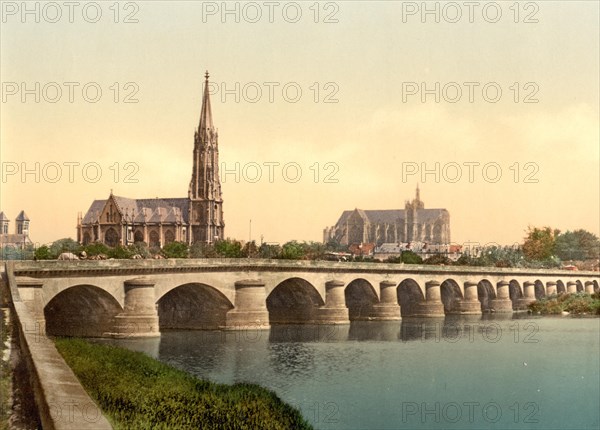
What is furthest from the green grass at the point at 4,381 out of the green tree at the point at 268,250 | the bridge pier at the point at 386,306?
the green tree at the point at 268,250

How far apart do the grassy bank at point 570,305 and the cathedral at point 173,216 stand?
72.3 metres

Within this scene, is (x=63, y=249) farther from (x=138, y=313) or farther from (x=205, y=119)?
(x=138, y=313)

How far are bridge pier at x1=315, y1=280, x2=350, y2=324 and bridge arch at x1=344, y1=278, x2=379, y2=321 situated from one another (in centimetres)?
792

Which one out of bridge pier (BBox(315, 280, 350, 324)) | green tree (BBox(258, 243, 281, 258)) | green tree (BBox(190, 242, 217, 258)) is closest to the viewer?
bridge pier (BBox(315, 280, 350, 324))

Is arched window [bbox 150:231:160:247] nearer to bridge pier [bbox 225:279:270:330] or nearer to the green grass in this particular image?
bridge pier [bbox 225:279:270:330]

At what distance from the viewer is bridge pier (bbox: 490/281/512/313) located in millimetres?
114812

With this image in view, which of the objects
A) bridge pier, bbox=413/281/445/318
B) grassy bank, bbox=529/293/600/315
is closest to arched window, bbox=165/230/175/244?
bridge pier, bbox=413/281/445/318

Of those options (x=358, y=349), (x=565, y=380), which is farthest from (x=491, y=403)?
(x=358, y=349)

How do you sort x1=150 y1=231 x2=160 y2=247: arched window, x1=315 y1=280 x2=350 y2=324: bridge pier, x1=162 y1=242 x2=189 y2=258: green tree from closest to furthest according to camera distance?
x1=315 y1=280 x2=350 y2=324: bridge pier, x1=162 y1=242 x2=189 y2=258: green tree, x1=150 y1=231 x2=160 y2=247: arched window

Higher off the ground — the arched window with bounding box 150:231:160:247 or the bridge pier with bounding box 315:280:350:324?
the arched window with bounding box 150:231:160:247

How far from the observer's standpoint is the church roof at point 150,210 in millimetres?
160625

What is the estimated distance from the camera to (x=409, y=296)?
99.7m

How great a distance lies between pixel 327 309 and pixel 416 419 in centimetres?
4435

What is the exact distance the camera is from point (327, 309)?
3103 inches
